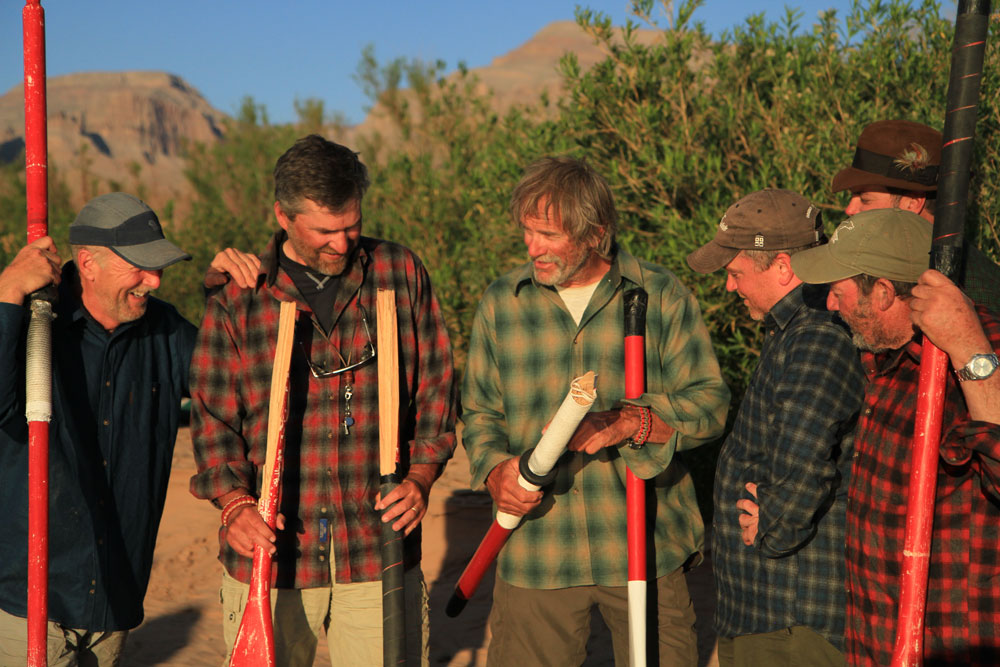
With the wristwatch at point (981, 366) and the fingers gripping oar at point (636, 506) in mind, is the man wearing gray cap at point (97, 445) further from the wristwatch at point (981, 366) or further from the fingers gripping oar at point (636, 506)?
the wristwatch at point (981, 366)

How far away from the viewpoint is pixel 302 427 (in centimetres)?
339

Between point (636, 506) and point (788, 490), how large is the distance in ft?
1.73

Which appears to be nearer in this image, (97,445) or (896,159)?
(97,445)

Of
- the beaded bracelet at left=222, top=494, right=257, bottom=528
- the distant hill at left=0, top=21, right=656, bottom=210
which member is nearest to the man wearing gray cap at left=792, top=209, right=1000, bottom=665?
the beaded bracelet at left=222, top=494, right=257, bottom=528

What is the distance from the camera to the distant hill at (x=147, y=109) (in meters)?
62.3

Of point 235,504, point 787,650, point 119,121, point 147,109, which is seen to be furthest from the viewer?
point 147,109

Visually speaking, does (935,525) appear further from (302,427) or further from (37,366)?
(37,366)

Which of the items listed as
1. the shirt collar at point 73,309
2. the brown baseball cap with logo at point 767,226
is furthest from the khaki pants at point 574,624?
the shirt collar at point 73,309

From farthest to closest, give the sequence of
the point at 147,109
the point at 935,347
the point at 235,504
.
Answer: the point at 147,109, the point at 235,504, the point at 935,347

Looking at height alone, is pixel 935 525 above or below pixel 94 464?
below

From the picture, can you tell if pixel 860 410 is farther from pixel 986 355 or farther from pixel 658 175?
pixel 658 175

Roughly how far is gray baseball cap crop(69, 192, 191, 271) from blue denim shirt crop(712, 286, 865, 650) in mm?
2059

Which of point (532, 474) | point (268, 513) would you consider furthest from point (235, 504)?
point (532, 474)

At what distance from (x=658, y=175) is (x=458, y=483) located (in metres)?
3.27
